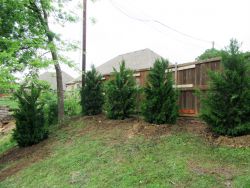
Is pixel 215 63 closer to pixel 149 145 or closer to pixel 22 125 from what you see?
pixel 149 145

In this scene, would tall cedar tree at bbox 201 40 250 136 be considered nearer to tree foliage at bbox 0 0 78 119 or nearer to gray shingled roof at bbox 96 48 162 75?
tree foliage at bbox 0 0 78 119

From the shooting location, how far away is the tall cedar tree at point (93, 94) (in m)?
11.7

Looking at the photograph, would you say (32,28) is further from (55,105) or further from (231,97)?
(231,97)

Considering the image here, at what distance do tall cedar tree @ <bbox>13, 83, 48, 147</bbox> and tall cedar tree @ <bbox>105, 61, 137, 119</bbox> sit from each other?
2.47 m

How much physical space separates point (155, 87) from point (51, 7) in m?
7.02

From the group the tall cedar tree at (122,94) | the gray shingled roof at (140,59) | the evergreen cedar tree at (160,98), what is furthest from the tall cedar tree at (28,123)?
the gray shingled roof at (140,59)

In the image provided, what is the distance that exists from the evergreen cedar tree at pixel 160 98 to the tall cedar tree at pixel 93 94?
3303 millimetres

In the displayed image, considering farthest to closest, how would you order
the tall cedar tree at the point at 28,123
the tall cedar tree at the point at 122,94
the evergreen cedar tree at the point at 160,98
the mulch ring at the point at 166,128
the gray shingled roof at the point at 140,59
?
the gray shingled roof at the point at 140,59
the tall cedar tree at the point at 28,123
the tall cedar tree at the point at 122,94
the evergreen cedar tree at the point at 160,98
the mulch ring at the point at 166,128

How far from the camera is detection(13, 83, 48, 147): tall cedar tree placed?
1056 centimetres

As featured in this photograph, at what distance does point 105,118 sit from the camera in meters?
10.6

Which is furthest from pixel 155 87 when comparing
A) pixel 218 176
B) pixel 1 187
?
pixel 1 187

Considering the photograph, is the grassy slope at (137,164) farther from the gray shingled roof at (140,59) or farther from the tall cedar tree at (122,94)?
the gray shingled roof at (140,59)

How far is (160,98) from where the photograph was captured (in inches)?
333

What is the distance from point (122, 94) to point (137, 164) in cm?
381
